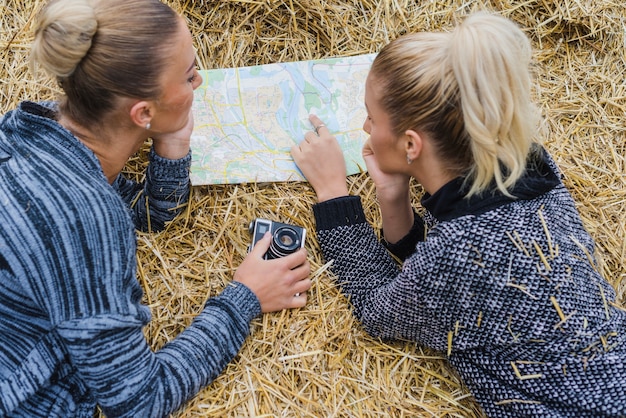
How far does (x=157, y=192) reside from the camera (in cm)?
209

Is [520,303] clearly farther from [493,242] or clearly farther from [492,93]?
[492,93]

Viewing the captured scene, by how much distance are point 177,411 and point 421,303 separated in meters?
0.82

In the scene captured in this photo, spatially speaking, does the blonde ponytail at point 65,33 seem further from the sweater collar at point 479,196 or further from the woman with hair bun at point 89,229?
the sweater collar at point 479,196

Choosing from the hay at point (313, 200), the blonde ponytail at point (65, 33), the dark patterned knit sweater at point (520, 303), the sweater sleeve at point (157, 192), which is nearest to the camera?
the blonde ponytail at point (65, 33)

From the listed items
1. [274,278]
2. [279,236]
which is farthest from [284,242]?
[274,278]

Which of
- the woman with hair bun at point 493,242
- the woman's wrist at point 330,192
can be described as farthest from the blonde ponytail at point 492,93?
the woman's wrist at point 330,192

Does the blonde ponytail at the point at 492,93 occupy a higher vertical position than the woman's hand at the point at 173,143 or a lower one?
higher

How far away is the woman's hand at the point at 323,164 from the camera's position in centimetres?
217

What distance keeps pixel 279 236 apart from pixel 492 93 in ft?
2.89

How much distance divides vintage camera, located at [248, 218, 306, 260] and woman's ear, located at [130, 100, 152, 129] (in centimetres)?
53

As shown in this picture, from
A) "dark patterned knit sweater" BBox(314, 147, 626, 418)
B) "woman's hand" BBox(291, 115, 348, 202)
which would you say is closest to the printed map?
"woman's hand" BBox(291, 115, 348, 202)

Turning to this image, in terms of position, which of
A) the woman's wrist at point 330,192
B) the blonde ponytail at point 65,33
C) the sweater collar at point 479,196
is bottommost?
the woman's wrist at point 330,192

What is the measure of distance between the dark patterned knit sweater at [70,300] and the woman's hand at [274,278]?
208 mm

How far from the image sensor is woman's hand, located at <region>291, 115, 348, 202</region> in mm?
2170
